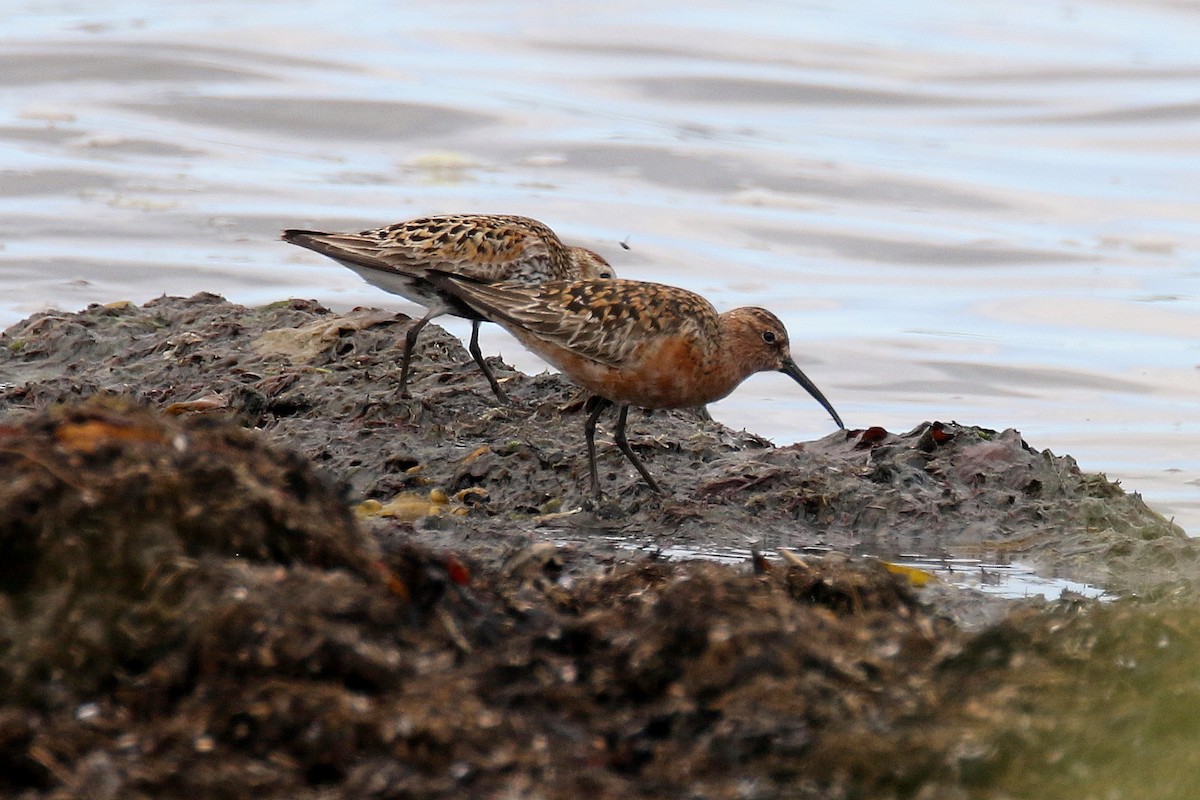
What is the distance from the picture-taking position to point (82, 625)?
4051mm

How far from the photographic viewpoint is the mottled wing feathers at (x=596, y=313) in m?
7.51

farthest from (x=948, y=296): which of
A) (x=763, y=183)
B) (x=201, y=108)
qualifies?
(x=201, y=108)

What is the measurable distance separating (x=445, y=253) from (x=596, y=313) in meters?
1.88

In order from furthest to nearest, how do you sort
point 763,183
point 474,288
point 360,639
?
point 763,183
point 474,288
point 360,639

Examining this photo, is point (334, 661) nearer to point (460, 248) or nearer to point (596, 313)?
point (596, 313)

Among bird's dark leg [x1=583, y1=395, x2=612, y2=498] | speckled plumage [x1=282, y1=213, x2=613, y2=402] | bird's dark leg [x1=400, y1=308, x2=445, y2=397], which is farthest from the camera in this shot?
speckled plumage [x1=282, y1=213, x2=613, y2=402]

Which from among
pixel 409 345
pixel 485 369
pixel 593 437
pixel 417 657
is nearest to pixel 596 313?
pixel 593 437

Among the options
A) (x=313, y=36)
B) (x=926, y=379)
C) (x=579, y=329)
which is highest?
(x=313, y=36)

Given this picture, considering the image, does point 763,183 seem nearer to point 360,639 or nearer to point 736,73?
point 736,73

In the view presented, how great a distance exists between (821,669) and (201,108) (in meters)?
17.4

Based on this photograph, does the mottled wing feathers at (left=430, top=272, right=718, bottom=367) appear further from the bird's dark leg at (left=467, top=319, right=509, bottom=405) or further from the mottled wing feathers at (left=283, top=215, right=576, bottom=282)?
the mottled wing feathers at (left=283, top=215, right=576, bottom=282)

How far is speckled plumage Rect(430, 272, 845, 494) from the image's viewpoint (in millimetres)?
7445

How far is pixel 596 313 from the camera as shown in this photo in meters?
7.68

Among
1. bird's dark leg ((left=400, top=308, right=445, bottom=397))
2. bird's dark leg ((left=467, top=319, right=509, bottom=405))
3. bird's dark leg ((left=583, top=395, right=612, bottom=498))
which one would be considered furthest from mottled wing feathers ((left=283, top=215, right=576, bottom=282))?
bird's dark leg ((left=583, top=395, right=612, bottom=498))
